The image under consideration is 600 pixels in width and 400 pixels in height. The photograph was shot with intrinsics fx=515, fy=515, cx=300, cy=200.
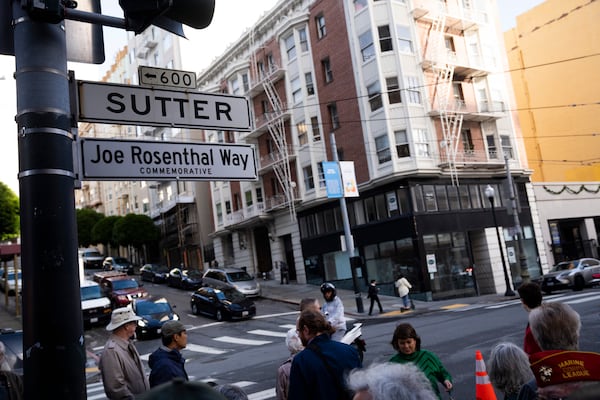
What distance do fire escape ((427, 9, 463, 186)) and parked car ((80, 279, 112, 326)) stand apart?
18.3 meters

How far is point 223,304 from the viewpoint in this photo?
22359 mm

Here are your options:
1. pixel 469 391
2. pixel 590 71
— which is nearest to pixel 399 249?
pixel 469 391

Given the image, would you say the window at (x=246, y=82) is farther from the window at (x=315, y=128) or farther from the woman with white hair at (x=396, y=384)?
Answer: the woman with white hair at (x=396, y=384)

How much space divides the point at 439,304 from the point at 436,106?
1091 centimetres

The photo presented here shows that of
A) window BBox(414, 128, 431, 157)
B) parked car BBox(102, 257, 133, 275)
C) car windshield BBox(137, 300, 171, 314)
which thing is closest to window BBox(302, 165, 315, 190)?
window BBox(414, 128, 431, 157)

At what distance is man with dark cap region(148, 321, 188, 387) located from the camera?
4.98 m

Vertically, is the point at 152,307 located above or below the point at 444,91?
below

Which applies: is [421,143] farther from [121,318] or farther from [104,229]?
[104,229]

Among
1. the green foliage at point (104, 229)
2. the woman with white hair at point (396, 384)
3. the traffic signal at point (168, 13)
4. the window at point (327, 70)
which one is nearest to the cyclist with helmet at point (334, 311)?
the traffic signal at point (168, 13)

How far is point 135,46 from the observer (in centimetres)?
6419

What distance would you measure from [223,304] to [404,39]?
1723cm

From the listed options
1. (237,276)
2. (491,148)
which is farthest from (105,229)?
(491,148)

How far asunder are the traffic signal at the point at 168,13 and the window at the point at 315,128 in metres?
29.0

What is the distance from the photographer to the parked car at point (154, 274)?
39.8 metres
